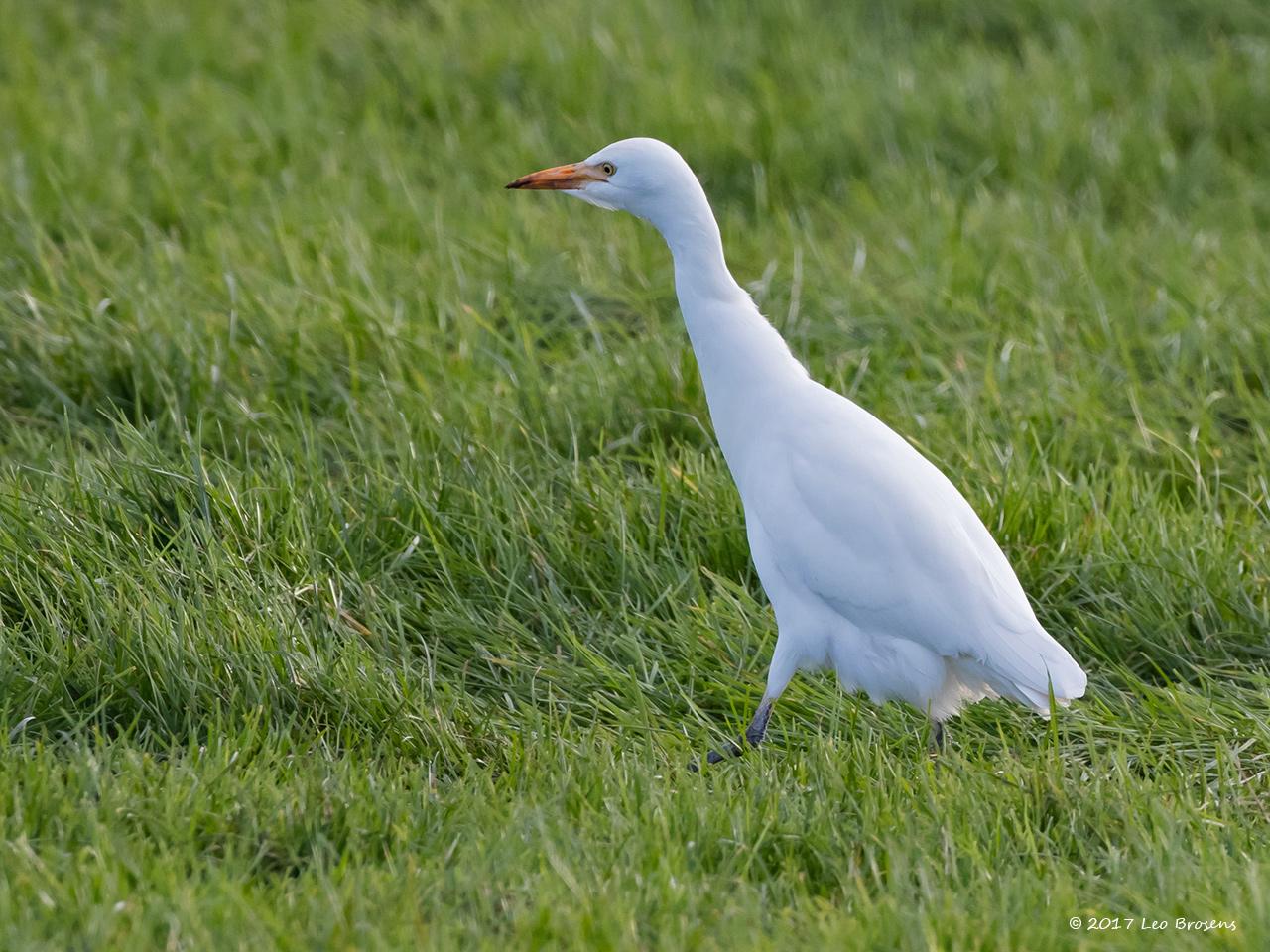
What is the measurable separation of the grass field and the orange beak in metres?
0.87

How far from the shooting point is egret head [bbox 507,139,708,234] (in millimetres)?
3980

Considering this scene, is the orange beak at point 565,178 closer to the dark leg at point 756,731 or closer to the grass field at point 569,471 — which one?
the grass field at point 569,471

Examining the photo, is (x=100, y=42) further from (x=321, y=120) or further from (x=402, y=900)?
(x=402, y=900)

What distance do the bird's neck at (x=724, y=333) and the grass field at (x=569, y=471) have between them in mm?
520

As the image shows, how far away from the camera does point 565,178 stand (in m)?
4.11

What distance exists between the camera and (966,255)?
6074 millimetres

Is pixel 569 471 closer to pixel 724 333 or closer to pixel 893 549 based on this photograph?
pixel 724 333

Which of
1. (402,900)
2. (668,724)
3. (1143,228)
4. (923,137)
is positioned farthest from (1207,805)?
(923,137)

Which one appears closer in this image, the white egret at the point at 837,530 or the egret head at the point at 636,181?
the white egret at the point at 837,530

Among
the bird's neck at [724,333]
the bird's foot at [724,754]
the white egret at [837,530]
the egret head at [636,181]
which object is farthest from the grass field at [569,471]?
the egret head at [636,181]

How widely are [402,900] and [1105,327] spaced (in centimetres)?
364

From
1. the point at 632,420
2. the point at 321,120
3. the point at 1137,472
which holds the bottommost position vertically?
the point at 1137,472

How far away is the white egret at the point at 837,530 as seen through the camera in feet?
12.2

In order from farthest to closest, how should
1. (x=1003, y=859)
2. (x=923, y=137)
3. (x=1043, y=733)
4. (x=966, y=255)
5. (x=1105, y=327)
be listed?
(x=923, y=137) → (x=966, y=255) → (x=1105, y=327) → (x=1043, y=733) → (x=1003, y=859)
